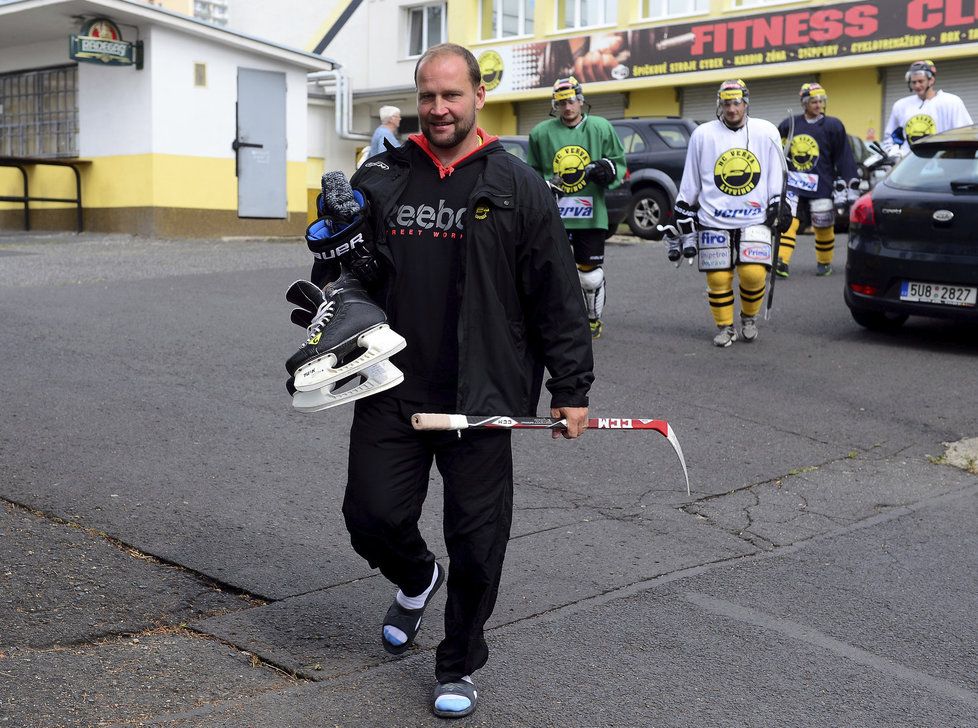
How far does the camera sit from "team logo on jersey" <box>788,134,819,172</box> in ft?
44.8

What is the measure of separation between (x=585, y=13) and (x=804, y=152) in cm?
2222

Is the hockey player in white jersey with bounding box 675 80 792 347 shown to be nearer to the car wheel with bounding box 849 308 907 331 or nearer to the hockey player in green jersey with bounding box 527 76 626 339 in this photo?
the hockey player in green jersey with bounding box 527 76 626 339

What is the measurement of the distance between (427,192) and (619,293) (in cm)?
937

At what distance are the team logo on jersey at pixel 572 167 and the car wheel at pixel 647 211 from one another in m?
9.16

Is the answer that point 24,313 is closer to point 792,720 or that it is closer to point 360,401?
point 360,401

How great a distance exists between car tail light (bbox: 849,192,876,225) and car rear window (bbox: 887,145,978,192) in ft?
0.88

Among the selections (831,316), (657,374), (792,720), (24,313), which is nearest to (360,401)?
(792,720)

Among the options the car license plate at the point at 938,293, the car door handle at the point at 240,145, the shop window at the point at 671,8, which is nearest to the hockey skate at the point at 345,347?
the car license plate at the point at 938,293

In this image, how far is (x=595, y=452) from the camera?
689cm

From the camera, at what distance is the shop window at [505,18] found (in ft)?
118

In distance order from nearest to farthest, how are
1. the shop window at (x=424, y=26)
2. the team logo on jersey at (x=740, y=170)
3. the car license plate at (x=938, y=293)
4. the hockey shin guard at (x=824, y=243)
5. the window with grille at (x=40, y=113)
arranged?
the car license plate at (x=938, y=293) → the team logo on jersey at (x=740, y=170) → the hockey shin guard at (x=824, y=243) → the window with grille at (x=40, y=113) → the shop window at (x=424, y=26)

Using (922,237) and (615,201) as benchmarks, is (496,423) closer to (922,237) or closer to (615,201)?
(922,237)

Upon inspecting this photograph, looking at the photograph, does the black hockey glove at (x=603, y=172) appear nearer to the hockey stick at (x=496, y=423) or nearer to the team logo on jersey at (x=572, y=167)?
the team logo on jersey at (x=572, y=167)

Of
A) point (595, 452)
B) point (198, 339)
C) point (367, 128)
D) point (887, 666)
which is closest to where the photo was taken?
point (887, 666)
